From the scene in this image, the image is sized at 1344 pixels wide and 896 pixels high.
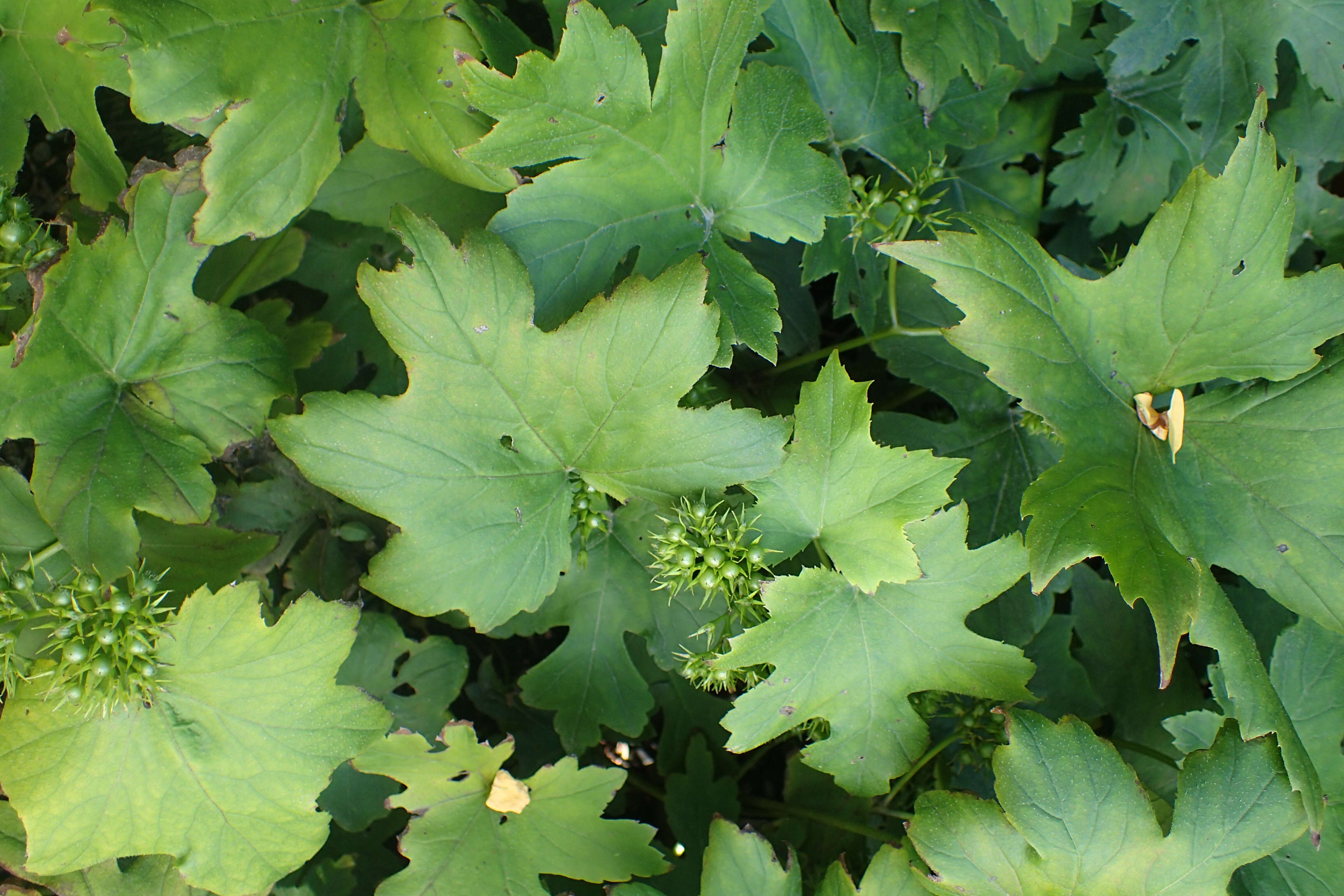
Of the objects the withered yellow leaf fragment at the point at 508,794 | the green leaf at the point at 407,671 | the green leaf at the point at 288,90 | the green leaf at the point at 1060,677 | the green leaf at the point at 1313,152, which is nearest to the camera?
the green leaf at the point at 288,90

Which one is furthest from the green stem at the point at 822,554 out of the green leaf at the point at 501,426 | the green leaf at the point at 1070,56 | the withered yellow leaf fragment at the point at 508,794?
the green leaf at the point at 1070,56

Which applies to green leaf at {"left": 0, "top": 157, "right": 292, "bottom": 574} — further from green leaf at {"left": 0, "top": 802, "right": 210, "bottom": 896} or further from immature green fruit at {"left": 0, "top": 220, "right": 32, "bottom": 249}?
green leaf at {"left": 0, "top": 802, "right": 210, "bottom": 896}

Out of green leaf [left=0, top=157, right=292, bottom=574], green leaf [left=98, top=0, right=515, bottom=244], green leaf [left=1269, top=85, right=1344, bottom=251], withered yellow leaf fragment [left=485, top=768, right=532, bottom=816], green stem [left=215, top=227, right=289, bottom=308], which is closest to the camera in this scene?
green leaf [left=98, top=0, right=515, bottom=244]

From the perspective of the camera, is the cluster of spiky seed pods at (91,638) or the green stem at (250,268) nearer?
the cluster of spiky seed pods at (91,638)

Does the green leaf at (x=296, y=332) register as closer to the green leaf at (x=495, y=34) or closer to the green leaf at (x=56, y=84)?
the green leaf at (x=56, y=84)

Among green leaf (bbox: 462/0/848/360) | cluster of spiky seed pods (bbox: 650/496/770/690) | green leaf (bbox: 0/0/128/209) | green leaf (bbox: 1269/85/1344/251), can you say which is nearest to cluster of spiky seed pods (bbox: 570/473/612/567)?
cluster of spiky seed pods (bbox: 650/496/770/690)

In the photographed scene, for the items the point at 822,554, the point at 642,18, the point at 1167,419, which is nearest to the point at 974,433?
the point at 1167,419

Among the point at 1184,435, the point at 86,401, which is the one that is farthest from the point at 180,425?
the point at 1184,435
